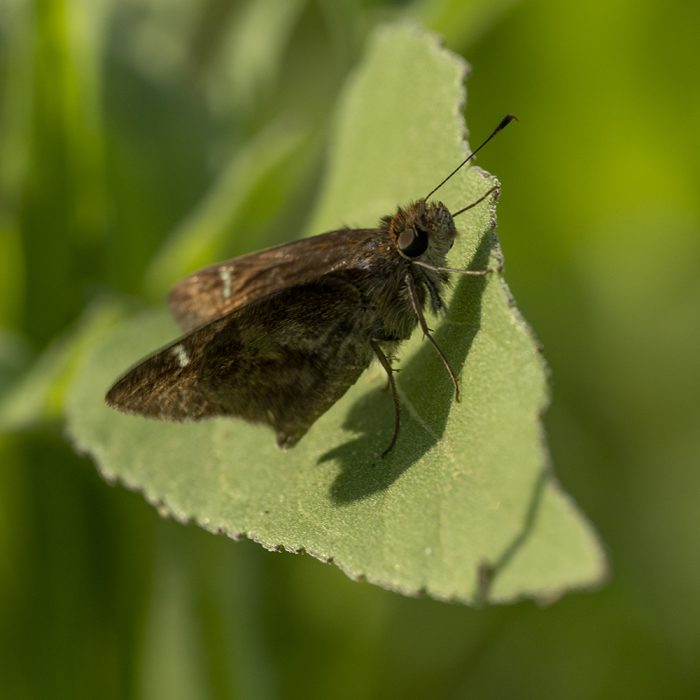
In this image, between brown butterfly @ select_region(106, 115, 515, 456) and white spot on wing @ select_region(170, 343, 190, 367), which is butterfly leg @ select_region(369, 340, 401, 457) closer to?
brown butterfly @ select_region(106, 115, 515, 456)

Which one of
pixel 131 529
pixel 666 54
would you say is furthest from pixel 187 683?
pixel 666 54

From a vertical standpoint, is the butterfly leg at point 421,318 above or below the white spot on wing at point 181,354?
below

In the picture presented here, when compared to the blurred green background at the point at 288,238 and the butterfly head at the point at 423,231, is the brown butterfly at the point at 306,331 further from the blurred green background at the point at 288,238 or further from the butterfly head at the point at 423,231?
the blurred green background at the point at 288,238

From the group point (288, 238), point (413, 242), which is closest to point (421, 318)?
point (413, 242)

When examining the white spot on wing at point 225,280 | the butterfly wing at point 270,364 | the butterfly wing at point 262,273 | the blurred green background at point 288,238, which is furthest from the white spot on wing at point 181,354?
the blurred green background at point 288,238

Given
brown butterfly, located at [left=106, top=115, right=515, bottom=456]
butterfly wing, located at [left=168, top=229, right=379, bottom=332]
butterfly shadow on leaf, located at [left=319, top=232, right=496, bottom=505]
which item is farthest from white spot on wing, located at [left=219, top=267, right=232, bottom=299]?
butterfly shadow on leaf, located at [left=319, top=232, right=496, bottom=505]

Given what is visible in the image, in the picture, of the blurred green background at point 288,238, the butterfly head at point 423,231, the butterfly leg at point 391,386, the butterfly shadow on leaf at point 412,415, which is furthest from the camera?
the blurred green background at point 288,238

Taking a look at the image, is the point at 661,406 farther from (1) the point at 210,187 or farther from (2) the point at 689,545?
(1) the point at 210,187

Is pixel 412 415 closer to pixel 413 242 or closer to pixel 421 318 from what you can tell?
pixel 421 318
